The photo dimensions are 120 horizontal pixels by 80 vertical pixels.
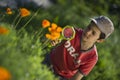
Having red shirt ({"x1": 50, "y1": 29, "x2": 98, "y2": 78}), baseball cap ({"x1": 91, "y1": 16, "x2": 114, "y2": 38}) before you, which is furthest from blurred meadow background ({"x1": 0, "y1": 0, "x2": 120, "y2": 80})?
baseball cap ({"x1": 91, "y1": 16, "x2": 114, "y2": 38})

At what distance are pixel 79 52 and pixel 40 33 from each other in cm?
161

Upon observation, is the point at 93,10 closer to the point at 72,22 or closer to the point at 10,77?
the point at 72,22

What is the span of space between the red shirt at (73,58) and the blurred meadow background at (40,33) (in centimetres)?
24

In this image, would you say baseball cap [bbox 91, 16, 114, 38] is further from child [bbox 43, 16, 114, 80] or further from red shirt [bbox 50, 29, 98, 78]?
red shirt [bbox 50, 29, 98, 78]

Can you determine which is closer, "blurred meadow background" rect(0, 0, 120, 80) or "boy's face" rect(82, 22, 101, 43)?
"blurred meadow background" rect(0, 0, 120, 80)

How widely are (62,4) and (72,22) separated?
4.00 feet

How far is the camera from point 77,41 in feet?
20.7

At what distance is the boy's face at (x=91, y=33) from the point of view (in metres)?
6.07

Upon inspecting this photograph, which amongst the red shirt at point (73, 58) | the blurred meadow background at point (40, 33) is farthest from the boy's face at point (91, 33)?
the blurred meadow background at point (40, 33)

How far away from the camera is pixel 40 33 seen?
25.6ft

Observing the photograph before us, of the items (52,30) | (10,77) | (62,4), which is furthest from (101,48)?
(10,77)

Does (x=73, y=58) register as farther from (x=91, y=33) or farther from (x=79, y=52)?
(x=91, y=33)

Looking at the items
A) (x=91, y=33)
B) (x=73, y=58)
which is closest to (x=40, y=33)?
(x=73, y=58)

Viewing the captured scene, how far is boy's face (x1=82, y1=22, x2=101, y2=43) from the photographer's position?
19.9 feet
